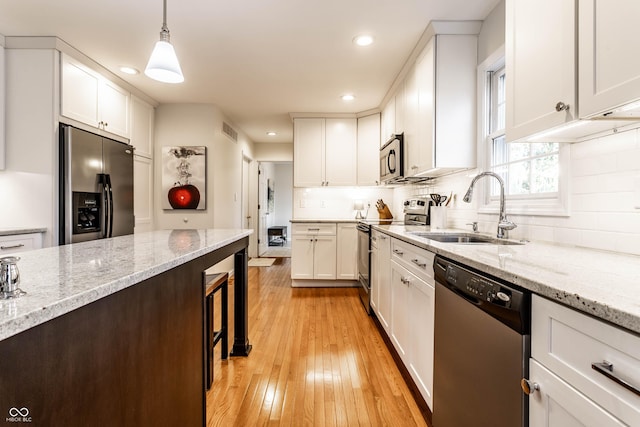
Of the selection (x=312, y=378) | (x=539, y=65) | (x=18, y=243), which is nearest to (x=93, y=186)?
(x=18, y=243)

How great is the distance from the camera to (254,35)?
255cm

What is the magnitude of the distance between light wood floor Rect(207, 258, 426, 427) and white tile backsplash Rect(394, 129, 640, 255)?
3.85 feet

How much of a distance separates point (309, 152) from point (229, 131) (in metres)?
1.34

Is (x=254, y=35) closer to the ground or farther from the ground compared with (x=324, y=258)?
farther from the ground

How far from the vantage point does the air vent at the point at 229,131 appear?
4664 millimetres

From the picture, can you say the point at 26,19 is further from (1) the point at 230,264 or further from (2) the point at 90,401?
(1) the point at 230,264

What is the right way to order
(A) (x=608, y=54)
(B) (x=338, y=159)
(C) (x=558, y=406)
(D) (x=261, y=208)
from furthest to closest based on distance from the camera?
(D) (x=261, y=208) → (B) (x=338, y=159) → (A) (x=608, y=54) → (C) (x=558, y=406)

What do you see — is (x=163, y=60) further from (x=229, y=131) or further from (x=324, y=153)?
(x=229, y=131)

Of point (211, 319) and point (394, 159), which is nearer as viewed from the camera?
point (211, 319)

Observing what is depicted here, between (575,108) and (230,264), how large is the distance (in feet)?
14.1

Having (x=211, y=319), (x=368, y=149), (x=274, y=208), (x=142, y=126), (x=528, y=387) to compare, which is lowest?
(x=211, y=319)

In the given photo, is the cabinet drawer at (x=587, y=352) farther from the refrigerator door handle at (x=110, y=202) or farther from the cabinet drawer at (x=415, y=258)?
the refrigerator door handle at (x=110, y=202)

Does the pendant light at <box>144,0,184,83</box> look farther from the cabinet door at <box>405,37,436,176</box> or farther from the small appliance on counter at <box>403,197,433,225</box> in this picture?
the small appliance on counter at <box>403,197,433,225</box>

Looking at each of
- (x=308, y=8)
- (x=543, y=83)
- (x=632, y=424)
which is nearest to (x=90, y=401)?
(x=632, y=424)
